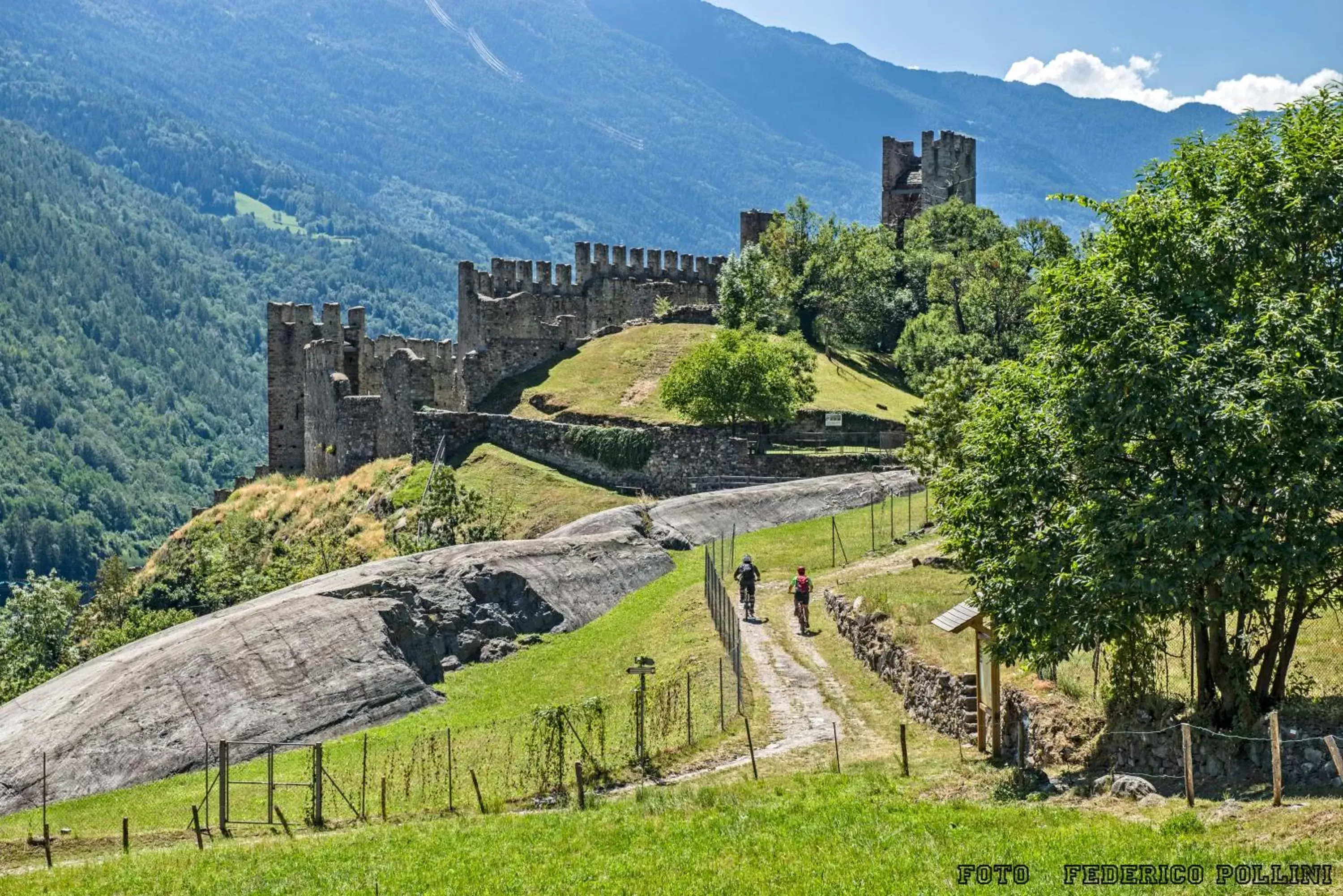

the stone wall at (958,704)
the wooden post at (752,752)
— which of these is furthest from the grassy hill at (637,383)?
the wooden post at (752,752)

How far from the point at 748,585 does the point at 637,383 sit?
110 ft

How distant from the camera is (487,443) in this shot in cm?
6431

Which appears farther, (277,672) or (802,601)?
(802,601)

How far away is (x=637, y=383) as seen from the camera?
231 feet

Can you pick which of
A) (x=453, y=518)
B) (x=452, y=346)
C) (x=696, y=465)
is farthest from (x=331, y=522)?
(x=452, y=346)

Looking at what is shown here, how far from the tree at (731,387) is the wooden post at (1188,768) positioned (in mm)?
40935

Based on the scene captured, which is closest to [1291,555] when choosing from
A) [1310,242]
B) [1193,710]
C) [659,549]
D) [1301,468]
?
[1301,468]

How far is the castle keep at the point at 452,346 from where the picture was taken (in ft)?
233

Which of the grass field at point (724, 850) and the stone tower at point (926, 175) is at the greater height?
the stone tower at point (926, 175)

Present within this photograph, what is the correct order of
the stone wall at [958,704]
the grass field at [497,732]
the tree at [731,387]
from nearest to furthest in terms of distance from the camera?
the stone wall at [958,704]
the grass field at [497,732]
the tree at [731,387]

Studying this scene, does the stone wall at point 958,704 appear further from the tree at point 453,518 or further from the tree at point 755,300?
the tree at point 755,300

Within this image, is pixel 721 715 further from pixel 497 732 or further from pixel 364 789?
pixel 364 789

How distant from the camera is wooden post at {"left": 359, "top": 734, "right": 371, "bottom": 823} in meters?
24.7

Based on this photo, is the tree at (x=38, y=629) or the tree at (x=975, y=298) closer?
the tree at (x=38, y=629)
